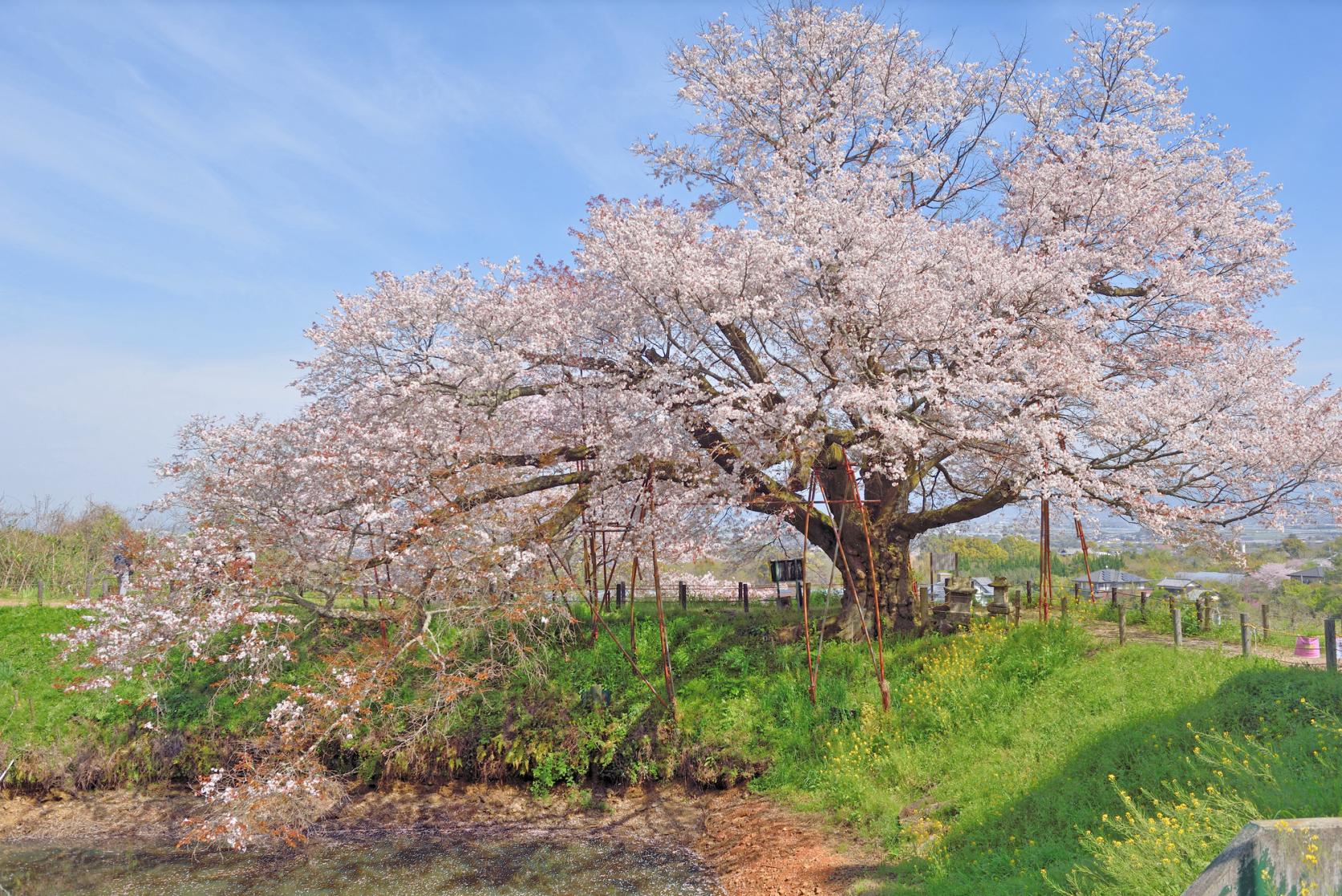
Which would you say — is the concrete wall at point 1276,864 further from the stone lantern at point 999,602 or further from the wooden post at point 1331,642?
the stone lantern at point 999,602

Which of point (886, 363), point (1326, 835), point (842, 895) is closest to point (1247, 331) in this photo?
point (886, 363)

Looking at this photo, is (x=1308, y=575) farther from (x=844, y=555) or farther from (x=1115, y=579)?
(x=844, y=555)

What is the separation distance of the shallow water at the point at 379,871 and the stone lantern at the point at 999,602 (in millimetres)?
7833

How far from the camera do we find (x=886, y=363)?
1420 centimetres

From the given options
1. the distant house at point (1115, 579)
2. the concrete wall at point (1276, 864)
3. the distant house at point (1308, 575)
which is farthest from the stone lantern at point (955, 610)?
the distant house at point (1308, 575)

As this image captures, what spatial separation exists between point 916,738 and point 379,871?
768cm

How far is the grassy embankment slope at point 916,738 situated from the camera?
738cm

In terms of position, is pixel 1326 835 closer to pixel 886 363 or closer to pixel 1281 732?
pixel 1281 732

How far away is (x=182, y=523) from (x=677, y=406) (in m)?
9.91

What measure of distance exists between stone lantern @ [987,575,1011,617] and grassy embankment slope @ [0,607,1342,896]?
1188 millimetres

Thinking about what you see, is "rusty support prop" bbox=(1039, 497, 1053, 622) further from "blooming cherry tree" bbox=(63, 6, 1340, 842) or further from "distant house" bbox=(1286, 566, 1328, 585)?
"distant house" bbox=(1286, 566, 1328, 585)

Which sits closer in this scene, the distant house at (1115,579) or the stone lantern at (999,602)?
the stone lantern at (999,602)

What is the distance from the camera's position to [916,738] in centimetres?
1188

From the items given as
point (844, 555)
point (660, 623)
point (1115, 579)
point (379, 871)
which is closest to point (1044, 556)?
point (844, 555)
